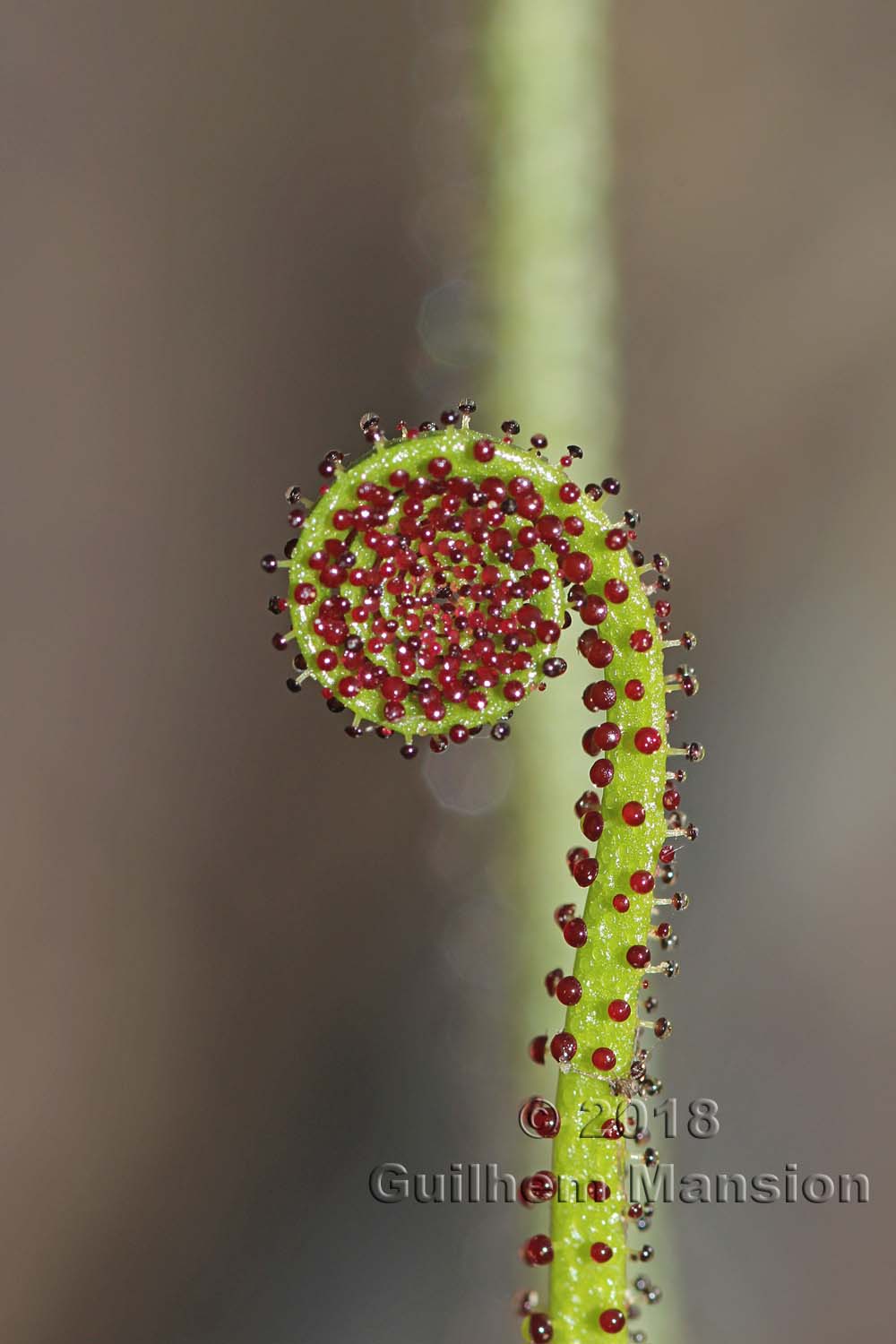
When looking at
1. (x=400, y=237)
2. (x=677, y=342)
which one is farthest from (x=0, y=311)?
(x=677, y=342)

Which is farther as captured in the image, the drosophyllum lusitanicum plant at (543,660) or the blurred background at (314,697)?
the blurred background at (314,697)

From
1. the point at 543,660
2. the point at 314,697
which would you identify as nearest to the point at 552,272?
the point at 314,697

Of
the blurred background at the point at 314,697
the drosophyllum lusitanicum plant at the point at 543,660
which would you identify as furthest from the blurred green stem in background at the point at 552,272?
the drosophyllum lusitanicum plant at the point at 543,660

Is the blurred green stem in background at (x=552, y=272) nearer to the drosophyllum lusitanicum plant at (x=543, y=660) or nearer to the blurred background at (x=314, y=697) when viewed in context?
the blurred background at (x=314, y=697)

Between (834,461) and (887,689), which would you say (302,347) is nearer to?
(834,461)

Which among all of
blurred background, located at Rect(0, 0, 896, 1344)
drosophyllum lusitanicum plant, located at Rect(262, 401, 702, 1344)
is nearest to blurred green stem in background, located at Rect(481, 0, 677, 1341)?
blurred background, located at Rect(0, 0, 896, 1344)

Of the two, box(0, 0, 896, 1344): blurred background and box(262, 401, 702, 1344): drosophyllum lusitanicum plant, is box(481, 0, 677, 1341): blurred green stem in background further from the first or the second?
box(262, 401, 702, 1344): drosophyllum lusitanicum plant

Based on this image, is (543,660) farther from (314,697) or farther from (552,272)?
(552,272)

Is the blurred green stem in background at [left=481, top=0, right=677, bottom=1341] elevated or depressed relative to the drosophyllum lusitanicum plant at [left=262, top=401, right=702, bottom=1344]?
elevated
